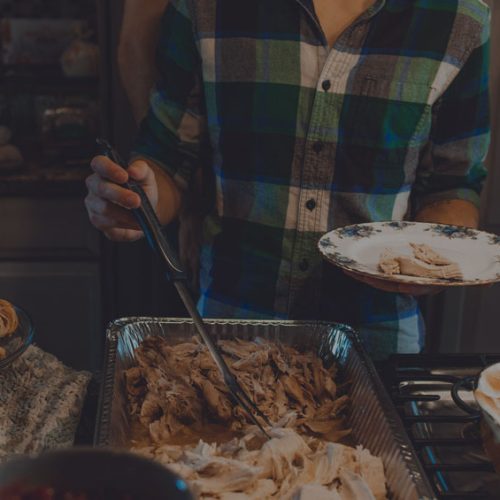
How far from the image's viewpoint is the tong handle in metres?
0.98

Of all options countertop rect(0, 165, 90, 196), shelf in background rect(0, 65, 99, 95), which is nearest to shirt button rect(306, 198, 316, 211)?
countertop rect(0, 165, 90, 196)

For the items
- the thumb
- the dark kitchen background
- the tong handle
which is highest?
the thumb

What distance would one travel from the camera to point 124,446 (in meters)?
0.92

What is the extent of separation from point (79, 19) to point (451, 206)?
1.85 m

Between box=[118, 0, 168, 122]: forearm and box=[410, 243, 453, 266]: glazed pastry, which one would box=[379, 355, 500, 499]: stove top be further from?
box=[118, 0, 168, 122]: forearm

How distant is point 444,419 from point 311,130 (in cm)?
66

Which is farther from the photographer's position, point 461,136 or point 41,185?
point 41,185

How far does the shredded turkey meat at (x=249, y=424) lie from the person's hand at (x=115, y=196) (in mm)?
215

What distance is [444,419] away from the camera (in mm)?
931

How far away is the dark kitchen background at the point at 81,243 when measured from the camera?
2359 millimetres

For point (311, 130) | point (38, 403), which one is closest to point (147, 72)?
point (311, 130)

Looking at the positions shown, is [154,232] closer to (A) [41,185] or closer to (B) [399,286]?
(B) [399,286]

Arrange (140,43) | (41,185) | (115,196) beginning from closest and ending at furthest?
(115,196) → (140,43) → (41,185)

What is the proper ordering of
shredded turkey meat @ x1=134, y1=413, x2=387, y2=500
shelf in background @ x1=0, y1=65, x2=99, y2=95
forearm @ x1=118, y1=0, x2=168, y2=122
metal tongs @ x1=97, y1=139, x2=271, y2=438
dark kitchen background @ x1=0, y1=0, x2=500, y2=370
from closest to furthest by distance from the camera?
shredded turkey meat @ x1=134, y1=413, x2=387, y2=500 → metal tongs @ x1=97, y1=139, x2=271, y2=438 → forearm @ x1=118, y1=0, x2=168, y2=122 → dark kitchen background @ x1=0, y1=0, x2=500, y2=370 → shelf in background @ x1=0, y1=65, x2=99, y2=95
